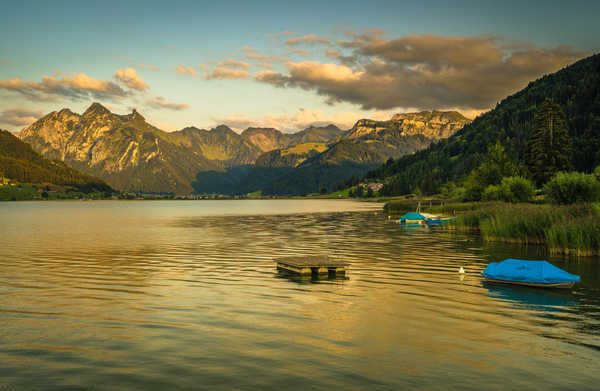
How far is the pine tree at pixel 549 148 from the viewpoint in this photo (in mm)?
129000

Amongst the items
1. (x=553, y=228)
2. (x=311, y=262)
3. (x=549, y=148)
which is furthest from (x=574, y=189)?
(x=549, y=148)

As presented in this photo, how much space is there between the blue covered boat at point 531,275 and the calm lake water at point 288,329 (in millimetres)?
1108

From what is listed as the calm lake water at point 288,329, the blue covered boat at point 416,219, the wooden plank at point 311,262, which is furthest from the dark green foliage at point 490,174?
the wooden plank at point 311,262

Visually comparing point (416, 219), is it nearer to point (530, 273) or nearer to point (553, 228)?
point (553, 228)

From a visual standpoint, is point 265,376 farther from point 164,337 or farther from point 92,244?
point 92,244

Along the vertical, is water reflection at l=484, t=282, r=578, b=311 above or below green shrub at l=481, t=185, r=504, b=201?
below

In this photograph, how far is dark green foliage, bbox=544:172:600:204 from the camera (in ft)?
232

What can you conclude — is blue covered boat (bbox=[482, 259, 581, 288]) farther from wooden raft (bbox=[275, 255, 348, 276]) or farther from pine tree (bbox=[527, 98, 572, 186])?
pine tree (bbox=[527, 98, 572, 186])

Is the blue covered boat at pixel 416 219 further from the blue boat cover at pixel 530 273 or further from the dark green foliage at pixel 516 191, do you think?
the blue boat cover at pixel 530 273

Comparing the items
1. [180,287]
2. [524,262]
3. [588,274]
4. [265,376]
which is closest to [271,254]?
[180,287]

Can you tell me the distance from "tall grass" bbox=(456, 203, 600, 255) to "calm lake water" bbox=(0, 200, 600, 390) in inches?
131

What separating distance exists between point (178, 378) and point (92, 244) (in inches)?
2286

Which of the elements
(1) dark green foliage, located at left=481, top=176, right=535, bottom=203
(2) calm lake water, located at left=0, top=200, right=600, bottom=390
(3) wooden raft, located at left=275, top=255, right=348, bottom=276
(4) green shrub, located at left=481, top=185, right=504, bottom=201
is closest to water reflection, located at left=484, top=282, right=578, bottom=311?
(2) calm lake water, located at left=0, top=200, right=600, bottom=390

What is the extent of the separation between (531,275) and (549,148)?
112947 millimetres
